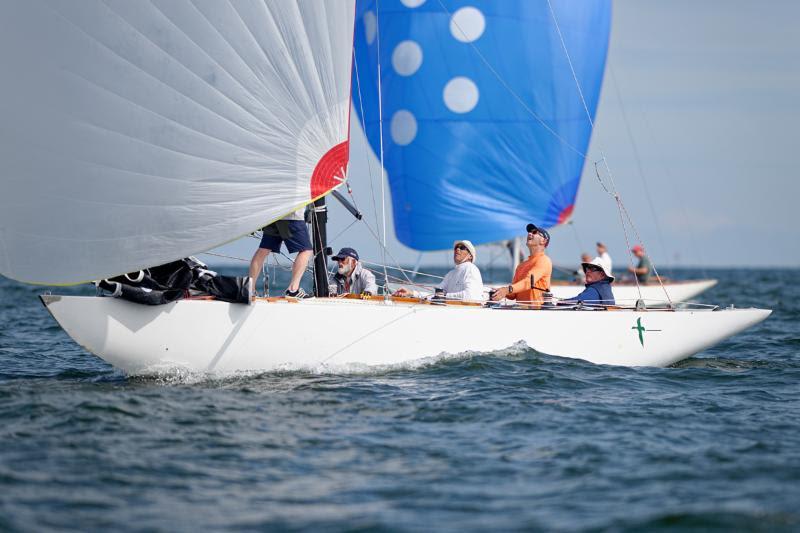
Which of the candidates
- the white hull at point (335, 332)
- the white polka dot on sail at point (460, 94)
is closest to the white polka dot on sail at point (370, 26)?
the white polka dot on sail at point (460, 94)

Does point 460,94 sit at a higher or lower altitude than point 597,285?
higher

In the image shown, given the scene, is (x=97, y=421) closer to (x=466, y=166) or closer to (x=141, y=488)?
(x=141, y=488)

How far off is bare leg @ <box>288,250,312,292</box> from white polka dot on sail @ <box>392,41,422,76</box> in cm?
728

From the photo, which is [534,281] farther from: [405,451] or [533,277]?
[405,451]

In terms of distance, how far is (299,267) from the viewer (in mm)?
9219

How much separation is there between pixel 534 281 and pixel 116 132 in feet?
14.6

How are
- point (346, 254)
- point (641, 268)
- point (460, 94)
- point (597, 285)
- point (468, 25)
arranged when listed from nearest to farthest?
point (597, 285), point (346, 254), point (468, 25), point (460, 94), point (641, 268)

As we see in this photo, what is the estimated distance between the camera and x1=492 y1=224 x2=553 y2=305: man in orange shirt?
10.2m

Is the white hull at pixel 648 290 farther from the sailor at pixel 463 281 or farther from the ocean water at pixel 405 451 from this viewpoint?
the ocean water at pixel 405 451

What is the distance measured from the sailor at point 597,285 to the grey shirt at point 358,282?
226cm

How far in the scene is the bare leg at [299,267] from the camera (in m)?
9.21

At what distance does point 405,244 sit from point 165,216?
8.76 metres

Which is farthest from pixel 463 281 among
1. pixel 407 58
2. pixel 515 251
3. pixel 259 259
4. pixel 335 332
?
pixel 515 251

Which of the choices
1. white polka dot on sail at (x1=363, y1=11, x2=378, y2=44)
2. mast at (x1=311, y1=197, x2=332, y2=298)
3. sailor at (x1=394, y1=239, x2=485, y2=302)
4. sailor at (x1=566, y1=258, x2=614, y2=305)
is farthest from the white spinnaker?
white polka dot on sail at (x1=363, y1=11, x2=378, y2=44)
